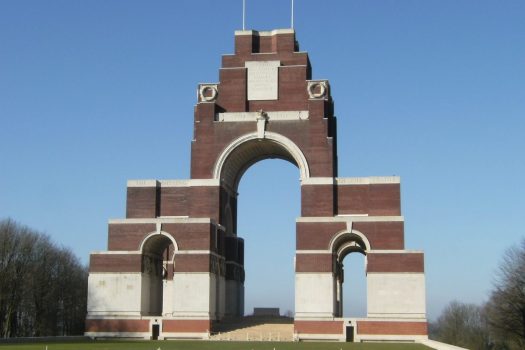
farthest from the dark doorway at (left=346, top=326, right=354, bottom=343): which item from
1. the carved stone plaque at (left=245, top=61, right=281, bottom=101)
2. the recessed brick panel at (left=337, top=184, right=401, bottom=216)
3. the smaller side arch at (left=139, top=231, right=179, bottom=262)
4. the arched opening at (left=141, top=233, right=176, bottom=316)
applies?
the carved stone plaque at (left=245, top=61, right=281, bottom=101)

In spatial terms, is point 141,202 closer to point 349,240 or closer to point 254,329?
Result: point 254,329

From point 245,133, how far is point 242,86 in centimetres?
443

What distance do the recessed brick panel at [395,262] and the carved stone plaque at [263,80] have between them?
15.9m

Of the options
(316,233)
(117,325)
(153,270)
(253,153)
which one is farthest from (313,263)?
(117,325)

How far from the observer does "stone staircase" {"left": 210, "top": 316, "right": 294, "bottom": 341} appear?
5488 cm

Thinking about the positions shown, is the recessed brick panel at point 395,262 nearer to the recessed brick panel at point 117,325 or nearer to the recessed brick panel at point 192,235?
the recessed brick panel at point 192,235

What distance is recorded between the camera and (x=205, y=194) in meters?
60.5

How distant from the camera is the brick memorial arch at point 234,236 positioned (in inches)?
2190

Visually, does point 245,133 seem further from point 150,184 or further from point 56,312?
point 56,312

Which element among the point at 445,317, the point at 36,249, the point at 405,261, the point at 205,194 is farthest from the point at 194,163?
the point at 445,317

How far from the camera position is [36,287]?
246 ft

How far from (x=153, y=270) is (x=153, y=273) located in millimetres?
241

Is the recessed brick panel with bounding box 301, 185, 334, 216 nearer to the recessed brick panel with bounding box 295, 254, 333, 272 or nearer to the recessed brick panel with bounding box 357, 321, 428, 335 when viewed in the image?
the recessed brick panel with bounding box 295, 254, 333, 272

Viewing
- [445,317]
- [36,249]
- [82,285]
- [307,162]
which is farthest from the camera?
[445,317]
